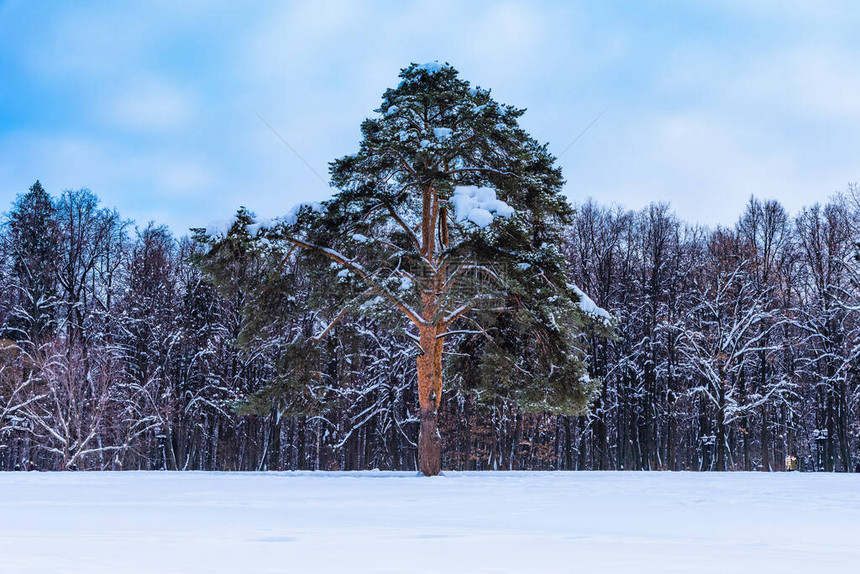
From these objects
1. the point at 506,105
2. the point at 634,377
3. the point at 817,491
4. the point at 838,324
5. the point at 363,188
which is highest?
the point at 506,105

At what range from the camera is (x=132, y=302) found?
34594 mm

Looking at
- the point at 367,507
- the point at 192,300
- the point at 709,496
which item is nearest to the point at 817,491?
the point at 709,496

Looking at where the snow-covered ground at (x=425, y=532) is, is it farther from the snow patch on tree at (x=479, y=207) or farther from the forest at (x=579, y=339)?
the forest at (x=579, y=339)

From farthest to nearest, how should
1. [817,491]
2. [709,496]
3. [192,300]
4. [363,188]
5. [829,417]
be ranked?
[192,300] → [829,417] → [363,188] → [817,491] → [709,496]

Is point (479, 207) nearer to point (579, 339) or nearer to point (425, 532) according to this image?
point (425, 532)

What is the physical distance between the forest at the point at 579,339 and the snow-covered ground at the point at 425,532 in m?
21.2

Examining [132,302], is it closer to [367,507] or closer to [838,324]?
[367,507]

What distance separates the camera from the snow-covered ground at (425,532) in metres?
4.28

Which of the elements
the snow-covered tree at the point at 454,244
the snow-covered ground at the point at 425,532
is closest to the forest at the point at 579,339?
the snow-covered tree at the point at 454,244

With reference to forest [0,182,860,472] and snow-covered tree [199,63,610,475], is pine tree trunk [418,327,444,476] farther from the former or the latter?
forest [0,182,860,472]

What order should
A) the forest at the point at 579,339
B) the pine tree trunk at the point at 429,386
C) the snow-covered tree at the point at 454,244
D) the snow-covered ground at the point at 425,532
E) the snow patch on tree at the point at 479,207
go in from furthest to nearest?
1. the forest at the point at 579,339
2. the pine tree trunk at the point at 429,386
3. the snow-covered tree at the point at 454,244
4. the snow patch on tree at the point at 479,207
5. the snow-covered ground at the point at 425,532

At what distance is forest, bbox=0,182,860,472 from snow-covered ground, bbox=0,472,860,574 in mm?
21216

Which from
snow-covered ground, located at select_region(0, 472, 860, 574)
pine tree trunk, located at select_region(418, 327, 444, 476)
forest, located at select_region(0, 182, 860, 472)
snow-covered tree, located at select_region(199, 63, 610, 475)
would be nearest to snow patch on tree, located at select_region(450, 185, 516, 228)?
snow-covered tree, located at select_region(199, 63, 610, 475)

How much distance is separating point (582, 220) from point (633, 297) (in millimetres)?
4961
